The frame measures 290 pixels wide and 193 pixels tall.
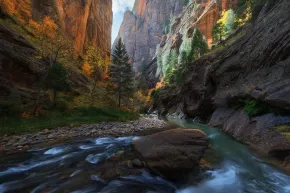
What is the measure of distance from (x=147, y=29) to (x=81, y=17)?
431ft

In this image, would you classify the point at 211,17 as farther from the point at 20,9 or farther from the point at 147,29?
the point at 147,29

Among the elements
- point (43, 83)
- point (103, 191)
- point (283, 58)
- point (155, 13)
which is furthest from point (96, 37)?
point (155, 13)

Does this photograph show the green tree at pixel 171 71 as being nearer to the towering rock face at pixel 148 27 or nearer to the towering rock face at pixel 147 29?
the towering rock face at pixel 148 27

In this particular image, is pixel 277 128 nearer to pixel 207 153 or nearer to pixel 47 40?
pixel 207 153

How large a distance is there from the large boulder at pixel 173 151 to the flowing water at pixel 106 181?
471mm

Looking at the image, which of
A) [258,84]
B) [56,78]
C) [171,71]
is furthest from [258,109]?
[171,71]

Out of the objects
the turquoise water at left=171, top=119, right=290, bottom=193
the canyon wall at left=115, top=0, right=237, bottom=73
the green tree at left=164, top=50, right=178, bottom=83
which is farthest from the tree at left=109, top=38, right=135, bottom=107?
the canyon wall at left=115, top=0, right=237, bottom=73

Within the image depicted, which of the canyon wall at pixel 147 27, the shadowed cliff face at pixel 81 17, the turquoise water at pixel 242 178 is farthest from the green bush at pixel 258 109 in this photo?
the canyon wall at pixel 147 27

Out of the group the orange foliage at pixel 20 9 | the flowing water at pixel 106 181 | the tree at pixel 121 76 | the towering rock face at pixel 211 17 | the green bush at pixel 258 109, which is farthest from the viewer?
the towering rock face at pixel 211 17

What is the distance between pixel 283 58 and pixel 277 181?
11.0 metres

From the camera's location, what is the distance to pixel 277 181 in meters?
6.75

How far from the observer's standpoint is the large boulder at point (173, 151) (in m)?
6.84

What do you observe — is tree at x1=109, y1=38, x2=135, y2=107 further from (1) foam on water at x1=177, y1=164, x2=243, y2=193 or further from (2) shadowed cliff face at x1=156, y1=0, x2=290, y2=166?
(1) foam on water at x1=177, y1=164, x2=243, y2=193

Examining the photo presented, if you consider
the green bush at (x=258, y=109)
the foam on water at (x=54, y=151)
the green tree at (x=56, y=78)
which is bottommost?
the foam on water at (x=54, y=151)
